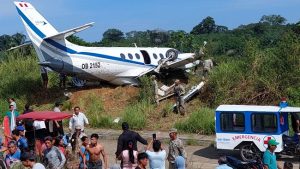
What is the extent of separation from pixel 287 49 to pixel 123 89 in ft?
25.2

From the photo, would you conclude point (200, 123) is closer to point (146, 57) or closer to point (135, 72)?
point (135, 72)

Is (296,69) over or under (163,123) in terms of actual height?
over

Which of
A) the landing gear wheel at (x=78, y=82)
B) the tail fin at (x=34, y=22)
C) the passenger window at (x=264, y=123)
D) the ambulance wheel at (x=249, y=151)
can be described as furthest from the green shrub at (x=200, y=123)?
the tail fin at (x=34, y=22)

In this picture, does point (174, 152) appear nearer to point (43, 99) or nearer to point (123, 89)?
point (123, 89)

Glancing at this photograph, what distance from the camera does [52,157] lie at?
10219 millimetres

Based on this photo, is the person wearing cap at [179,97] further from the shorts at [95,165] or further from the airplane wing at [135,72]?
Answer: the shorts at [95,165]

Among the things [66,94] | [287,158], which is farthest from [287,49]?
[66,94]

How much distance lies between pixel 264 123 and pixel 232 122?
89 cm

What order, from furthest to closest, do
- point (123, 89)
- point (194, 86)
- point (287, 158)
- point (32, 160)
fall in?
point (123, 89) → point (194, 86) → point (287, 158) → point (32, 160)

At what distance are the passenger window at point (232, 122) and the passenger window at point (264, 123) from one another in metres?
0.34

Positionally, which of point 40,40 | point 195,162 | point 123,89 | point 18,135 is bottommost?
point 195,162

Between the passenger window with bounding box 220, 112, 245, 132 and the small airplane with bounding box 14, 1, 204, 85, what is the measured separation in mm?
8852

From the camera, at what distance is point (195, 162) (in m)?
14.6

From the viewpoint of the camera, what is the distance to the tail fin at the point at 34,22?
76.2ft
